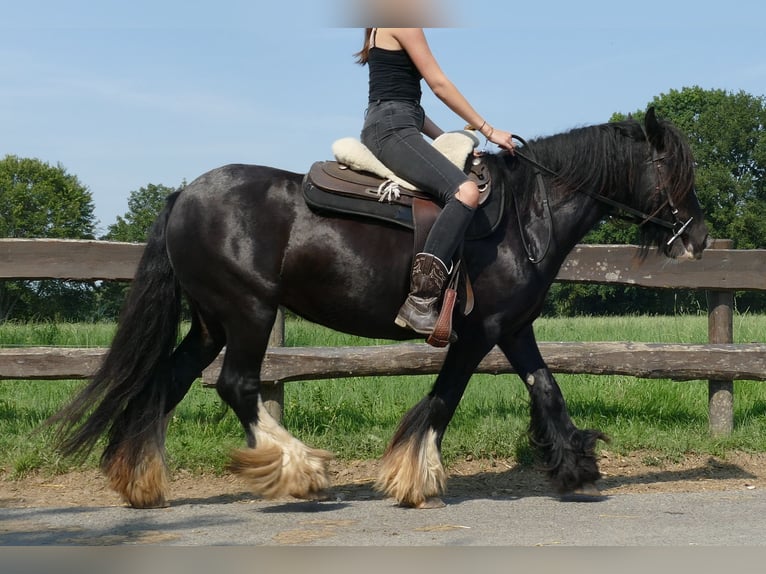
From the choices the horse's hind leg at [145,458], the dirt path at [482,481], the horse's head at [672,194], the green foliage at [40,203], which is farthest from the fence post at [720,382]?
the green foliage at [40,203]

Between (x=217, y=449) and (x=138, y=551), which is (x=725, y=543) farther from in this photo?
(x=217, y=449)

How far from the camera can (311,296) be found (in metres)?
5.38

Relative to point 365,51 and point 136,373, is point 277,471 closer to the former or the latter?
point 136,373

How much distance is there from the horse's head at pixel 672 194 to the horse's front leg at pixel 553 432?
1073 millimetres

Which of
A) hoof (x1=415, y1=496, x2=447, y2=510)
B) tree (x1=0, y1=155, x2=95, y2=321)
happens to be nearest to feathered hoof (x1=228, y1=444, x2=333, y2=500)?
hoof (x1=415, y1=496, x2=447, y2=510)

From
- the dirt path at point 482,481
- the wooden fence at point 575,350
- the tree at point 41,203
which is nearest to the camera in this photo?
the dirt path at point 482,481

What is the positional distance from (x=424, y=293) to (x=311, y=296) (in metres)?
0.71

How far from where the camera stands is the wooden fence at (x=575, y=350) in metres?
6.62

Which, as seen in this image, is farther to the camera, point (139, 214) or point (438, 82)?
point (139, 214)

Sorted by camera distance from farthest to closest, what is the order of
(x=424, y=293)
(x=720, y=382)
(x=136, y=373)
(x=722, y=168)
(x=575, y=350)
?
(x=722, y=168) < (x=720, y=382) < (x=575, y=350) < (x=136, y=373) < (x=424, y=293)

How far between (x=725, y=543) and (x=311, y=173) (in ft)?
9.78

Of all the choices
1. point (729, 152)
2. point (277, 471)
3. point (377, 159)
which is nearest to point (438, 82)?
point (377, 159)

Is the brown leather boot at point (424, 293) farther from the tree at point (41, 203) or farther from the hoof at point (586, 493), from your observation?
the tree at point (41, 203)

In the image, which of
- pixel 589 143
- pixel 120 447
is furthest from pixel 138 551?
pixel 589 143
